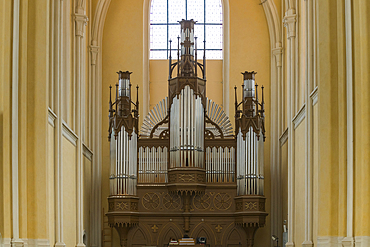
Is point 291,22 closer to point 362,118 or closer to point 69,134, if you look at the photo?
point 69,134

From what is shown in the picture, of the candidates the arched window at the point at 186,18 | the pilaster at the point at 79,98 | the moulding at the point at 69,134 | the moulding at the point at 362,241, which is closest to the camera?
the moulding at the point at 362,241

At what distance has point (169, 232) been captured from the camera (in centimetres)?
1664

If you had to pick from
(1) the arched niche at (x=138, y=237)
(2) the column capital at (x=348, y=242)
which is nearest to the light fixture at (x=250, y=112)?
(1) the arched niche at (x=138, y=237)

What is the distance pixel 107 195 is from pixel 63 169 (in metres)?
4.91

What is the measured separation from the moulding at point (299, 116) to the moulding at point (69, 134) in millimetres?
4868

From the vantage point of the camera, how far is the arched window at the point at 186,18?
19.7 meters

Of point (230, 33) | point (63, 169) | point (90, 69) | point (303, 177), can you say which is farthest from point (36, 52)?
point (230, 33)

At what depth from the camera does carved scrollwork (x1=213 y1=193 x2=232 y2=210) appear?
16.7 metres

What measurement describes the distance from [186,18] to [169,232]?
6.73 metres

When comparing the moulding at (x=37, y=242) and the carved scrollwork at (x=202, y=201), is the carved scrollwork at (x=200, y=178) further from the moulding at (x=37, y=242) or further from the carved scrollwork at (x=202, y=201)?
the moulding at (x=37, y=242)

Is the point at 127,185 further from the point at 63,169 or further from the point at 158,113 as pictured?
the point at 63,169

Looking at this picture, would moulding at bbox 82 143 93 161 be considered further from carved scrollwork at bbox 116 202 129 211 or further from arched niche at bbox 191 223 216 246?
arched niche at bbox 191 223 216 246

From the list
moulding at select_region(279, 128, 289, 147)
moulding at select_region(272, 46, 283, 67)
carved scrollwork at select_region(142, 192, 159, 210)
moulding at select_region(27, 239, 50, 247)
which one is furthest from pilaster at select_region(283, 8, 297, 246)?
moulding at select_region(27, 239, 50, 247)

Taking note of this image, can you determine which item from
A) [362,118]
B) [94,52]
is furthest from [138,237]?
[362,118]
